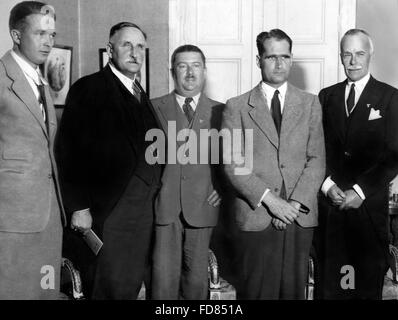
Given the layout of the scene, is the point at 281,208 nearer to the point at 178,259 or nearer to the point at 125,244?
the point at 178,259

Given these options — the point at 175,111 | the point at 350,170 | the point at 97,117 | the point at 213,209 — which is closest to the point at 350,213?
the point at 350,170

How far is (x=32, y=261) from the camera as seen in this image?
7.78 feet

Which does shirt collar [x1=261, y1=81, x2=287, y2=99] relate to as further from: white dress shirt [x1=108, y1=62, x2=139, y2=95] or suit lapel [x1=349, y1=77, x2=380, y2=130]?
white dress shirt [x1=108, y1=62, x2=139, y2=95]

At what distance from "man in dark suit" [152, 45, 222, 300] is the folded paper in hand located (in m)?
0.31

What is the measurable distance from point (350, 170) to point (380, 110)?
332 millimetres

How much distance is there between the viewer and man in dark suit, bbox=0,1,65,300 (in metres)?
2.29

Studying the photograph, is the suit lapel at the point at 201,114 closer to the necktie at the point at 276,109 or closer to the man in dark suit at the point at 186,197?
the man in dark suit at the point at 186,197

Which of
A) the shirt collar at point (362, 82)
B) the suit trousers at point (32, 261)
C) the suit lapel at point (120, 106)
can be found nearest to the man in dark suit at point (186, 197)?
the suit lapel at point (120, 106)

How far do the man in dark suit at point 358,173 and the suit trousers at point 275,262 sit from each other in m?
0.21

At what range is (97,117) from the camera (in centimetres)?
248

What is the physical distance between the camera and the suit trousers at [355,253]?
262cm

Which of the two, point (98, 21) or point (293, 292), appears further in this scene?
point (98, 21)

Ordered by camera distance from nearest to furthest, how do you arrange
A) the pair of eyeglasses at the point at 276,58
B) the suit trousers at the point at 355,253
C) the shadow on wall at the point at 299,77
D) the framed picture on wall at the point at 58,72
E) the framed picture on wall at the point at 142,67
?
the pair of eyeglasses at the point at 276,58 → the suit trousers at the point at 355,253 → the framed picture on wall at the point at 58,72 → the shadow on wall at the point at 299,77 → the framed picture on wall at the point at 142,67

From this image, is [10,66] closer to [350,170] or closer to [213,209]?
[213,209]
